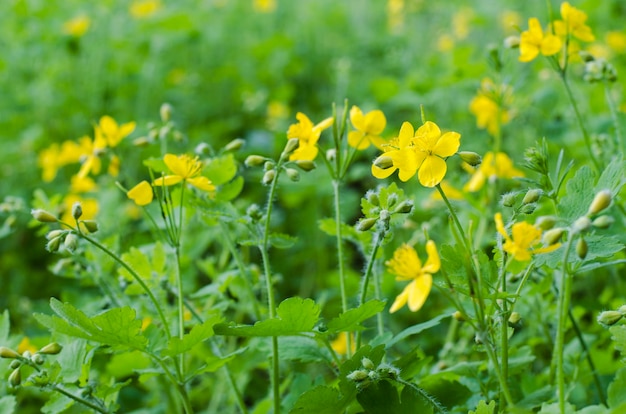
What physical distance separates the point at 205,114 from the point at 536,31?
310 centimetres

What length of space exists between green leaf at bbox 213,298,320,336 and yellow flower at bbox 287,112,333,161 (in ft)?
1.38

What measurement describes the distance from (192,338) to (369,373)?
34 centimetres

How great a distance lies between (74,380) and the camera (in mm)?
1501

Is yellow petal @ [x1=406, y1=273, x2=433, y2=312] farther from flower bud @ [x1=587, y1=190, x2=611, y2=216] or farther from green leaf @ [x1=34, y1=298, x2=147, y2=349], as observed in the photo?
green leaf @ [x1=34, y1=298, x2=147, y2=349]

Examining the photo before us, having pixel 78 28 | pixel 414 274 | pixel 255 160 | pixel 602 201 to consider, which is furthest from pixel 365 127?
pixel 78 28

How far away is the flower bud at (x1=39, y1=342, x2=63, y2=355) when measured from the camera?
151 centimetres

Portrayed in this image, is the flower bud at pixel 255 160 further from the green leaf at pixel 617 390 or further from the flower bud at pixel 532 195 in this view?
the green leaf at pixel 617 390

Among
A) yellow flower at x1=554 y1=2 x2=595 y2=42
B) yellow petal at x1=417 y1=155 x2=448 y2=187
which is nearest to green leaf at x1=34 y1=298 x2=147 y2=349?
yellow petal at x1=417 y1=155 x2=448 y2=187

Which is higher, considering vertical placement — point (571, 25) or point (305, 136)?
point (571, 25)

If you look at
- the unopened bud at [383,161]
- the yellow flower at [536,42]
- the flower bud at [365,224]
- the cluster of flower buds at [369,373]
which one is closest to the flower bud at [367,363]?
the cluster of flower buds at [369,373]

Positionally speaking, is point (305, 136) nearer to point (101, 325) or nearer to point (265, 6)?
point (101, 325)

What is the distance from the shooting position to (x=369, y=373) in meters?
1.35

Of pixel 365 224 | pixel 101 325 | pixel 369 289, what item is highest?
pixel 365 224

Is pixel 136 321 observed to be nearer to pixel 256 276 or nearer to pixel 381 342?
pixel 381 342
